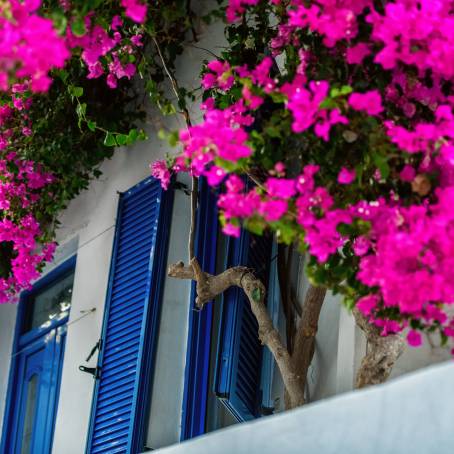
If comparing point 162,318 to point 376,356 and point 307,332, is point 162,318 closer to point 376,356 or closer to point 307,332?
point 307,332

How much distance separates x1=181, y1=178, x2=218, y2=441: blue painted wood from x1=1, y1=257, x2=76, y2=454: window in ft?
4.84

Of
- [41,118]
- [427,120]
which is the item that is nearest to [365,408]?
[427,120]

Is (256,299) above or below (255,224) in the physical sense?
above

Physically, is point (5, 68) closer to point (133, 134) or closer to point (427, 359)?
point (133, 134)

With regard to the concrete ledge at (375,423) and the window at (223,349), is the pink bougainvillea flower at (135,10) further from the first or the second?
the window at (223,349)

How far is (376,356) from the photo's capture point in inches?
156

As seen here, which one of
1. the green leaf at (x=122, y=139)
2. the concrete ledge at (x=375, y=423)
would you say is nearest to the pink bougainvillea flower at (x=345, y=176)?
the concrete ledge at (x=375, y=423)

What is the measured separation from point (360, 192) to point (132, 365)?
81.4 inches

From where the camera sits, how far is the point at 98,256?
621cm

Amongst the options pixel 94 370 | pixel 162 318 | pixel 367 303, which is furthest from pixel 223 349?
pixel 367 303

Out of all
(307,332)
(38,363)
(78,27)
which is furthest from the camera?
(38,363)

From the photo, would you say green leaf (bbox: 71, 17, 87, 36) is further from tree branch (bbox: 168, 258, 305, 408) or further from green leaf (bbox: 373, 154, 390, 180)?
tree branch (bbox: 168, 258, 305, 408)

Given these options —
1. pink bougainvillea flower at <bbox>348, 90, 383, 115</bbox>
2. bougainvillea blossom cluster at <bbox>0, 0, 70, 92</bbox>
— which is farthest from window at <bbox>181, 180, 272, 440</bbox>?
bougainvillea blossom cluster at <bbox>0, 0, 70, 92</bbox>

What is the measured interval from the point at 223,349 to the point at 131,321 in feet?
2.57
